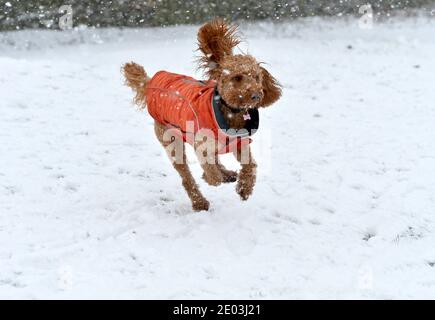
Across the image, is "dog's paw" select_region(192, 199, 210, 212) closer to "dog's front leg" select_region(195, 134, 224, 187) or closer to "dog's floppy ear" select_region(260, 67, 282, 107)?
"dog's front leg" select_region(195, 134, 224, 187)

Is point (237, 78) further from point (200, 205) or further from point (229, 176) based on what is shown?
point (200, 205)

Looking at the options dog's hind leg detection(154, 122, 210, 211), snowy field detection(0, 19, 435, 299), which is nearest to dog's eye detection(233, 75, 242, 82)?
dog's hind leg detection(154, 122, 210, 211)

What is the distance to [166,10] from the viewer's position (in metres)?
14.4

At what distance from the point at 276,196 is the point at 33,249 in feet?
8.21

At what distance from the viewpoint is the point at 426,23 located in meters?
13.8

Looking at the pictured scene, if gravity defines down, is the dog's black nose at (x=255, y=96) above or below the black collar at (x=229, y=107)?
above

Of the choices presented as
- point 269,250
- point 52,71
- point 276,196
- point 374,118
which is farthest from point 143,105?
point 52,71

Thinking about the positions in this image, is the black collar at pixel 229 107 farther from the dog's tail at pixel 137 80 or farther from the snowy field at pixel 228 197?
the dog's tail at pixel 137 80

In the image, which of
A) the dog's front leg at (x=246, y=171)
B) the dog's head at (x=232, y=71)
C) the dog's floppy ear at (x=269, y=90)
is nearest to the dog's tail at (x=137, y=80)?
the dog's head at (x=232, y=71)

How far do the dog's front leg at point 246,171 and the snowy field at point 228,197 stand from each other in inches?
9.8

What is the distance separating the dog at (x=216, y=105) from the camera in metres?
4.86

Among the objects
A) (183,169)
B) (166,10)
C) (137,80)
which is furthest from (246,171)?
(166,10)

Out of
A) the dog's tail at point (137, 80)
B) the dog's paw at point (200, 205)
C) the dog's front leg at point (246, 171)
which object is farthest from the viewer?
the dog's tail at point (137, 80)
